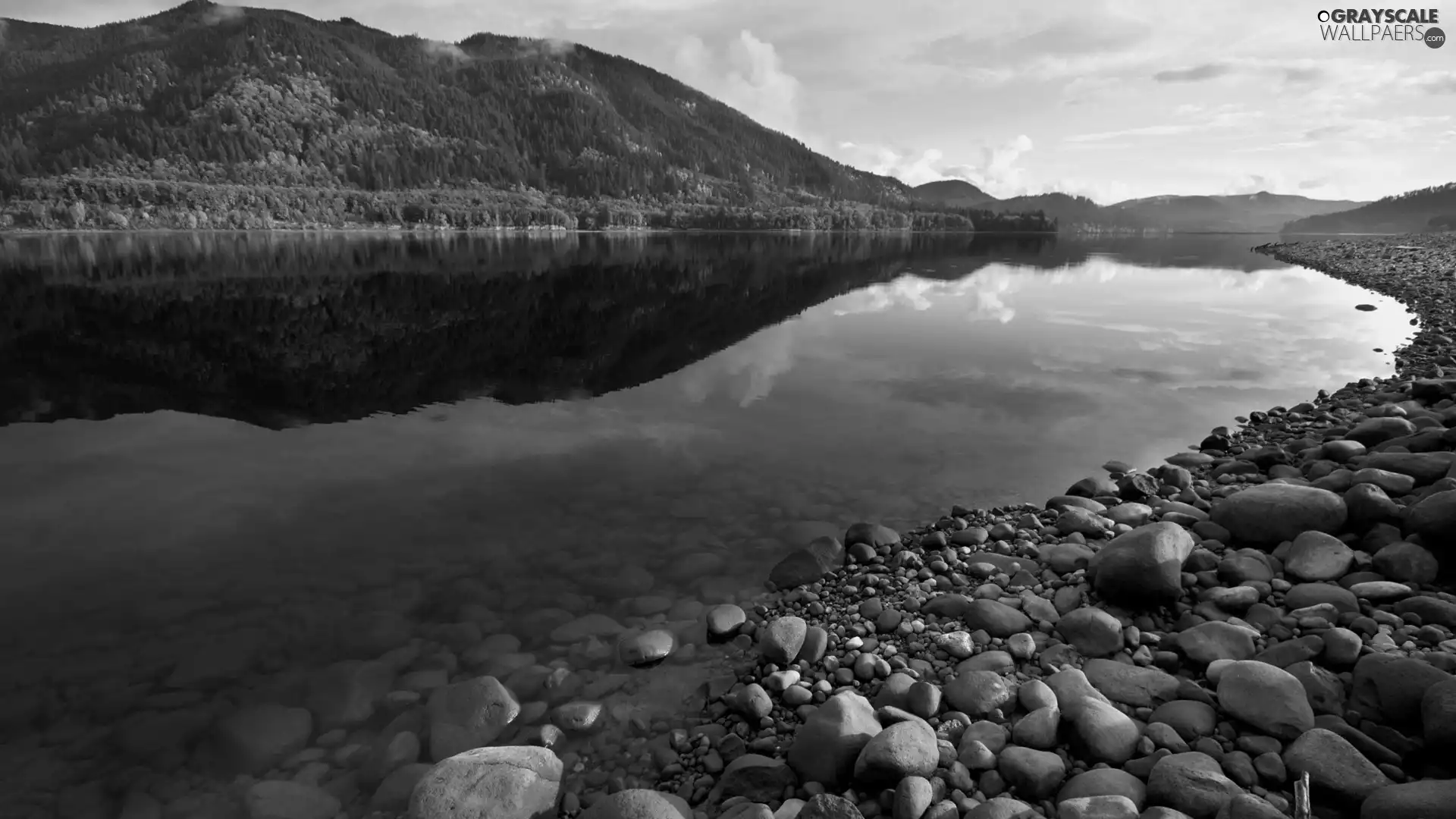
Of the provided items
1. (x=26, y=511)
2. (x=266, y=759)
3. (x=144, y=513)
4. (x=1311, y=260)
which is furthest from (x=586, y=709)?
(x=1311, y=260)

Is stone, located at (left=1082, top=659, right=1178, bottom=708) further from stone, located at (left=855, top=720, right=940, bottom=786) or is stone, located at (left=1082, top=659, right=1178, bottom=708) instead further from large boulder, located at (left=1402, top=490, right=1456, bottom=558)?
large boulder, located at (left=1402, top=490, right=1456, bottom=558)

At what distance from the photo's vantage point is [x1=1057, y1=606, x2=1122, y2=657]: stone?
951cm

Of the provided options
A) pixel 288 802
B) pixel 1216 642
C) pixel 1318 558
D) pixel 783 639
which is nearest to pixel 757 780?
pixel 783 639

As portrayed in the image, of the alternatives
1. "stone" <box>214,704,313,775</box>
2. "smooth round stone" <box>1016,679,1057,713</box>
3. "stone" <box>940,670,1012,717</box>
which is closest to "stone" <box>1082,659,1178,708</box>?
"smooth round stone" <box>1016,679,1057,713</box>

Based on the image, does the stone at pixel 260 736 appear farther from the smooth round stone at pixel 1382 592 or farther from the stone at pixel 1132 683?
the smooth round stone at pixel 1382 592

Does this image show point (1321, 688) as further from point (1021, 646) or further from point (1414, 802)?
point (1021, 646)

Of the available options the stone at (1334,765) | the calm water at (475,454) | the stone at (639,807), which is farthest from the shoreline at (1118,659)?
the calm water at (475,454)

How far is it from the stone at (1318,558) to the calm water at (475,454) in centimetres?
550

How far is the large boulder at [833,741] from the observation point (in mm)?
7648

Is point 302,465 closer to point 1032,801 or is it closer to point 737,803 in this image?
point 737,803

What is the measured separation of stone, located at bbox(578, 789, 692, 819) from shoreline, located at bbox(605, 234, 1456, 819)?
165mm

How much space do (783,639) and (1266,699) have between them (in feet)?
18.4

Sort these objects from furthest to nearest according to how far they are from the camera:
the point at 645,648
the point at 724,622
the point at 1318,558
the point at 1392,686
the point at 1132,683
A: the point at 724,622
the point at 1318,558
the point at 645,648
the point at 1132,683
the point at 1392,686

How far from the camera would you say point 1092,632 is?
31.8 feet
